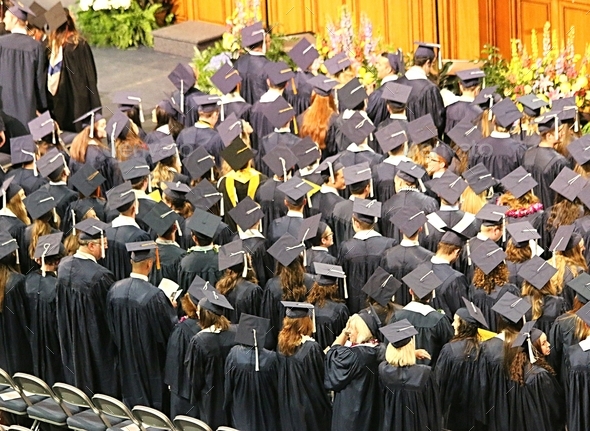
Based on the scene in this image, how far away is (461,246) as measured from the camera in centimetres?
951

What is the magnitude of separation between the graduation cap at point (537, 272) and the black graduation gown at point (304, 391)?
1.46 m

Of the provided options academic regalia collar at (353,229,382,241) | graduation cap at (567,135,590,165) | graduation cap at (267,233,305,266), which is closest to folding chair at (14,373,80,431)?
graduation cap at (267,233,305,266)

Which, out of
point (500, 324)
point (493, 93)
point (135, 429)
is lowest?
point (135, 429)

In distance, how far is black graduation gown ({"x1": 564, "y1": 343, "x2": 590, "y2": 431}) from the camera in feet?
26.9

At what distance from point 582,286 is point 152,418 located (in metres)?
2.93

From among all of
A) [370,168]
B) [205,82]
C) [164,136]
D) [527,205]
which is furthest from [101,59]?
[527,205]

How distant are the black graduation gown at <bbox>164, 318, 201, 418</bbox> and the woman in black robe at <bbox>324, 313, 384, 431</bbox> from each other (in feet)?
3.49

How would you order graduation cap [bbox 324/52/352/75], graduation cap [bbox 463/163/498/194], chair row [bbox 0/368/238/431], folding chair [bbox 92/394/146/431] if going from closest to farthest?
chair row [bbox 0/368/238/431] < folding chair [bbox 92/394/146/431] < graduation cap [bbox 463/163/498/194] < graduation cap [bbox 324/52/352/75]

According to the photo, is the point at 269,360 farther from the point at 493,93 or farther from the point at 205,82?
the point at 205,82

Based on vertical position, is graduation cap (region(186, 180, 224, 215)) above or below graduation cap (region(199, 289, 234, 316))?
above

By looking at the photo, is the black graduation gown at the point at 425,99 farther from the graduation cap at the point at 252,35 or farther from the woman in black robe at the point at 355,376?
the woman in black robe at the point at 355,376

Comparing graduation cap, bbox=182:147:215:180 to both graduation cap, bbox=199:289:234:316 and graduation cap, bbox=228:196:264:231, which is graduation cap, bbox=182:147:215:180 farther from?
graduation cap, bbox=199:289:234:316

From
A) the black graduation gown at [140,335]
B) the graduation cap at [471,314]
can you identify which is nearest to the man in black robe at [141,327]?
the black graduation gown at [140,335]

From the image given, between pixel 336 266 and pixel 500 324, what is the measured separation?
49.9 inches
